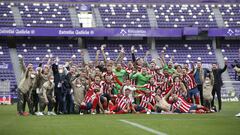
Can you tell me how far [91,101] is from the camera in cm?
1633

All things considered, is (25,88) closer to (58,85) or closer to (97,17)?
(58,85)

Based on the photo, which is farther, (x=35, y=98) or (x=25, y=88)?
(x=35, y=98)

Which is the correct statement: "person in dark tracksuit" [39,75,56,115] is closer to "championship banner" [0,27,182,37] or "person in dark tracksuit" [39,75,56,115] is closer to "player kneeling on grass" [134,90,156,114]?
"player kneeling on grass" [134,90,156,114]

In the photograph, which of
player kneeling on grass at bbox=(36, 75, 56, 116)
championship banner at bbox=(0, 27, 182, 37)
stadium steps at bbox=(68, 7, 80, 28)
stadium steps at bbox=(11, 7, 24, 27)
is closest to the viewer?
player kneeling on grass at bbox=(36, 75, 56, 116)

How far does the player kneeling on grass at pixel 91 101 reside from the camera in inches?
639

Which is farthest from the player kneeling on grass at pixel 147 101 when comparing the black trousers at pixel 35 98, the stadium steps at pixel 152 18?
the stadium steps at pixel 152 18

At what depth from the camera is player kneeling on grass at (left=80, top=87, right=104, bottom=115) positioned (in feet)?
53.3

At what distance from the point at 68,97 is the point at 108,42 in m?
26.3

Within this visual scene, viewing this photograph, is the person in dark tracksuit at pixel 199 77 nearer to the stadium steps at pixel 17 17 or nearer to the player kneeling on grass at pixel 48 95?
the player kneeling on grass at pixel 48 95

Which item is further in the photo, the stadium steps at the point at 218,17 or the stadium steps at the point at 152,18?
the stadium steps at the point at 218,17

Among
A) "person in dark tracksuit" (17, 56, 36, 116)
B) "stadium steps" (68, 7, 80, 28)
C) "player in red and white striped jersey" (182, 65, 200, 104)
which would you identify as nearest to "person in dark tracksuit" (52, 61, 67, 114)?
"person in dark tracksuit" (17, 56, 36, 116)

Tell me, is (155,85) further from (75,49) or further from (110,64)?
(75,49)

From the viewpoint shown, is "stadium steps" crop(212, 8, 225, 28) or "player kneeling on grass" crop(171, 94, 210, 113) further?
"stadium steps" crop(212, 8, 225, 28)

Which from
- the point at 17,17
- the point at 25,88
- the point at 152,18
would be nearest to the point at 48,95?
the point at 25,88
